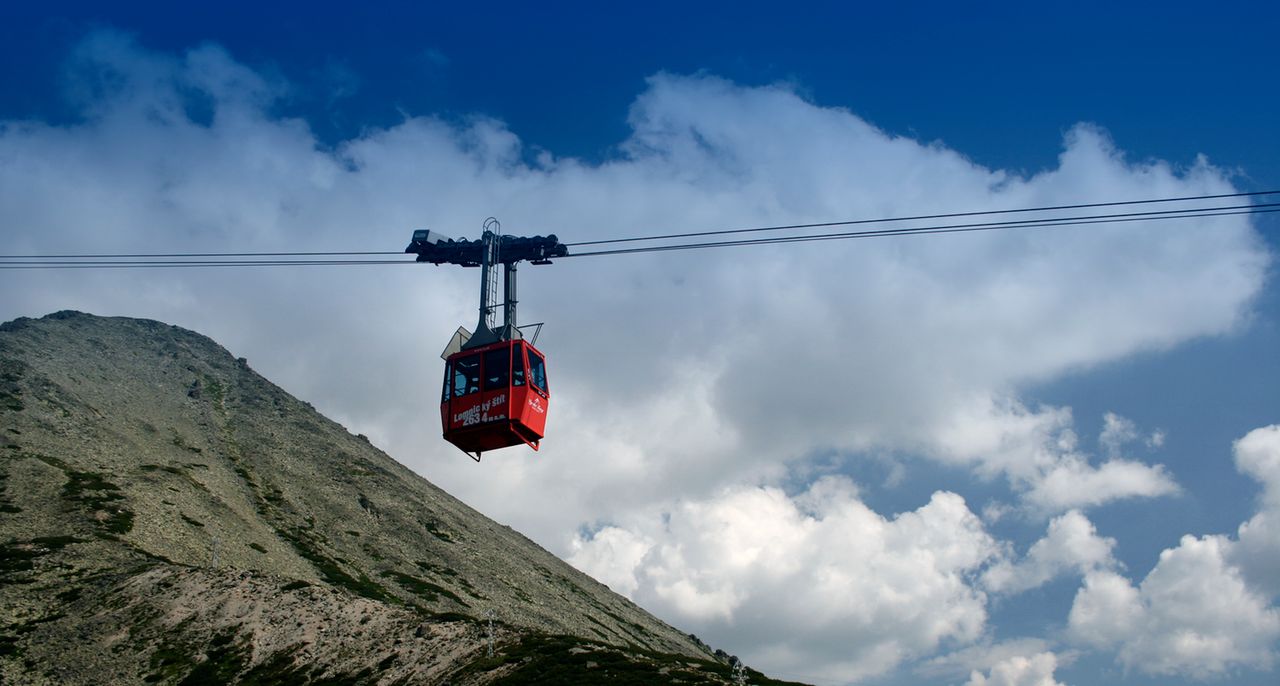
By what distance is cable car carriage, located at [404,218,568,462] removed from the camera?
52.7 meters

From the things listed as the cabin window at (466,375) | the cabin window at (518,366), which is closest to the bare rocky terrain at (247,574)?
the cabin window at (466,375)

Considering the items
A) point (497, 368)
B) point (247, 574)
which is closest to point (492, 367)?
point (497, 368)

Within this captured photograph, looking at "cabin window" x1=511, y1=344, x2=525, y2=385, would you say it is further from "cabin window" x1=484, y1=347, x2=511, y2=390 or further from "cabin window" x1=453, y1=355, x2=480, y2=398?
"cabin window" x1=453, y1=355, x2=480, y2=398

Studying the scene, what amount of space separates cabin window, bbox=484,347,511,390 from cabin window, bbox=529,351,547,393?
4.43 feet

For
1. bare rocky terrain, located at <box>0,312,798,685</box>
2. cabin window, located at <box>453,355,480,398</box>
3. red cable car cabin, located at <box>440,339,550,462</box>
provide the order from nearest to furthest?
red cable car cabin, located at <box>440,339,550,462</box>, cabin window, located at <box>453,355,480,398</box>, bare rocky terrain, located at <box>0,312,798,685</box>

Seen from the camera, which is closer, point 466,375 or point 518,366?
point 518,366

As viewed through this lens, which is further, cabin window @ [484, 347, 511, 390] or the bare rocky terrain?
the bare rocky terrain

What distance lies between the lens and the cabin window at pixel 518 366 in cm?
5281

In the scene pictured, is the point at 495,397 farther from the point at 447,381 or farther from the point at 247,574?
the point at 247,574

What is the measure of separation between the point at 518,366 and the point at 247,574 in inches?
2073

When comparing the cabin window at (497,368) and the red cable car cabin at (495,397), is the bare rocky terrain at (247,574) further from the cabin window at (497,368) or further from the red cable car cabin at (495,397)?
the cabin window at (497,368)

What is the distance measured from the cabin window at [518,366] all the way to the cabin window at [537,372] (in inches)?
26.4

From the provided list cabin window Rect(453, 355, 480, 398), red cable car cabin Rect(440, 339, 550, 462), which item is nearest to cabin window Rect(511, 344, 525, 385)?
red cable car cabin Rect(440, 339, 550, 462)

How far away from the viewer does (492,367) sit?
5359 cm
